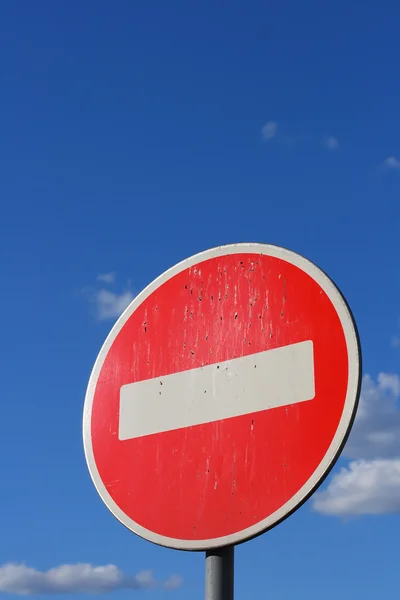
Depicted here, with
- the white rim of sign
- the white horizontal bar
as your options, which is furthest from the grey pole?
the white horizontal bar

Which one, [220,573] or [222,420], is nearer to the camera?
[220,573]

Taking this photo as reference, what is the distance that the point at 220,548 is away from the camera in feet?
5.01

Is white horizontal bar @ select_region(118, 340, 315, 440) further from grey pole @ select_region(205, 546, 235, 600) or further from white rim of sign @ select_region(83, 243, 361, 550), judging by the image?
grey pole @ select_region(205, 546, 235, 600)

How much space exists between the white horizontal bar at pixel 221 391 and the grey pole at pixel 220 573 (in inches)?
9.8

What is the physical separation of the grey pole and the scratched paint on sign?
4cm

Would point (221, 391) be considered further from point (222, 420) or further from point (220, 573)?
point (220, 573)

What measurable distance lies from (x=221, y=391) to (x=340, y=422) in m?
0.27

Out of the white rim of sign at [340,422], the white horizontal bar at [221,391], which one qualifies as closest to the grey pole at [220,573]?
the white rim of sign at [340,422]

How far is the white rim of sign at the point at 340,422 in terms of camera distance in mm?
1467

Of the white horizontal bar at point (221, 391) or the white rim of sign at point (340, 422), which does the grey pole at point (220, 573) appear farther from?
the white horizontal bar at point (221, 391)

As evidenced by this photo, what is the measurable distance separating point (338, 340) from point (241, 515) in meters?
0.36

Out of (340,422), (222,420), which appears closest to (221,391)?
(222,420)

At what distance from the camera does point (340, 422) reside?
1.48m

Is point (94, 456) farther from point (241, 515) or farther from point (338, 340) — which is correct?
point (338, 340)
